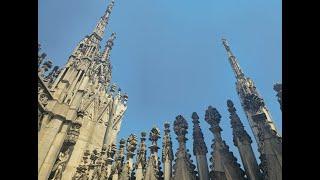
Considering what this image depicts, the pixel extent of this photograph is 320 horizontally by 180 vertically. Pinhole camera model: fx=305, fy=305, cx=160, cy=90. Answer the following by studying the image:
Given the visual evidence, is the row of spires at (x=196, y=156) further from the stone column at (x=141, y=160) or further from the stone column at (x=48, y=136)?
the stone column at (x=48, y=136)

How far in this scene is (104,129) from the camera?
24.1m

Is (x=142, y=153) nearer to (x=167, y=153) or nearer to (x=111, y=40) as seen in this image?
(x=167, y=153)

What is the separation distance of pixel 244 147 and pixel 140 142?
13.7 ft

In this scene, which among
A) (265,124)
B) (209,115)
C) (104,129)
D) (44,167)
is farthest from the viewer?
(104,129)

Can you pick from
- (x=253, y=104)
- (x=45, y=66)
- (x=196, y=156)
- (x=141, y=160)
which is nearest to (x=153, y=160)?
(x=141, y=160)

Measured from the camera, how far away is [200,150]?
11.3 metres

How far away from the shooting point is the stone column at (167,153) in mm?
10945

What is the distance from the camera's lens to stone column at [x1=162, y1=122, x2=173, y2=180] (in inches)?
431

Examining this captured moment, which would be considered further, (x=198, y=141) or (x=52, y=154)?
(x=52, y=154)

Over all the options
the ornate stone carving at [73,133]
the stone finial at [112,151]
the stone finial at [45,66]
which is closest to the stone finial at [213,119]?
the stone finial at [112,151]
